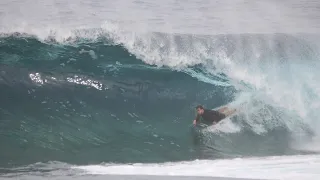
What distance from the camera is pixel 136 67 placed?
9.03 feet

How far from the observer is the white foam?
8.20ft

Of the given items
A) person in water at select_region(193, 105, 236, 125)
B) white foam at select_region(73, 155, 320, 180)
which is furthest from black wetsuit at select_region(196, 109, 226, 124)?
white foam at select_region(73, 155, 320, 180)

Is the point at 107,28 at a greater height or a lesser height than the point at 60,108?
greater

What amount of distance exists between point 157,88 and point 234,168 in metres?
0.70

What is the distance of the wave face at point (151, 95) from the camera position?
254 centimetres

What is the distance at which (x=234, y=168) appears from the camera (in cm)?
259

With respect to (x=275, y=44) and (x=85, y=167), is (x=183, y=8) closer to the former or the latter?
(x=275, y=44)

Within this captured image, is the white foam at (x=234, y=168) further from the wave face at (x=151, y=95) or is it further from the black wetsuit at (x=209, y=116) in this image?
the black wetsuit at (x=209, y=116)

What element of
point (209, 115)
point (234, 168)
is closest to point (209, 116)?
point (209, 115)

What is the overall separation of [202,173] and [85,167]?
0.70m

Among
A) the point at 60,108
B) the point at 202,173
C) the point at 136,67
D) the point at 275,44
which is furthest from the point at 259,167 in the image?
the point at 60,108

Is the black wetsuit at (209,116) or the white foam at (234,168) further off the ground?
the black wetsuit at (209,116)

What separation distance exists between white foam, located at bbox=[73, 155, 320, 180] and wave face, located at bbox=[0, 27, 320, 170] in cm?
5

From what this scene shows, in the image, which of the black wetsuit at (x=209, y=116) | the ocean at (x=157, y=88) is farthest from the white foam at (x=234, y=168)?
the black wetsuit at (x=209, y=116)
